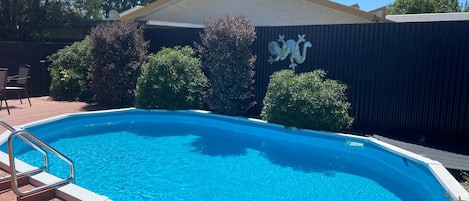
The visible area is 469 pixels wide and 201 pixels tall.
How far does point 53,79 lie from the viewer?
42.3 ft

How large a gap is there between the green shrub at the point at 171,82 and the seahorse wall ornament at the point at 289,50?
228cm

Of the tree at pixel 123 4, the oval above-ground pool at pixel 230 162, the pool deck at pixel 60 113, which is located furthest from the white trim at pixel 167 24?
the tree at pixel 123 4

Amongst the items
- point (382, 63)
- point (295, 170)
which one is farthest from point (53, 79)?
point (382, 63)

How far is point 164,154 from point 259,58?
441 centimetres

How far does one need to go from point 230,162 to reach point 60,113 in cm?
590

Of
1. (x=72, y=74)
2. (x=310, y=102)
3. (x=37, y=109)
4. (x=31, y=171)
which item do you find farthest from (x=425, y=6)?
(x=31, y=171)

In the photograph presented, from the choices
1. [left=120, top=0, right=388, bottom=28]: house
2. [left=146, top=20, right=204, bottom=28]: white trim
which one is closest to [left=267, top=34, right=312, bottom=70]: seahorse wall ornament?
[left=120, top=0, right=388, bottom=28]: house

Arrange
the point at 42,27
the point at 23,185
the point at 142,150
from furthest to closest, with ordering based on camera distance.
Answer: the point at 42,27 < the point at 142,150 < the point at 23,185

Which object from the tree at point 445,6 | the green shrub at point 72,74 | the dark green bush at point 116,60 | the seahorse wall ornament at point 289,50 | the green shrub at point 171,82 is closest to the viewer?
the seahorse wall ornament at point 289,50

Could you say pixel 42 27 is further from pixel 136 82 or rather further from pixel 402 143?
pixel 402 143

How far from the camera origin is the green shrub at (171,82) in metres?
10.6

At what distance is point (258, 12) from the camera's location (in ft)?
45.7

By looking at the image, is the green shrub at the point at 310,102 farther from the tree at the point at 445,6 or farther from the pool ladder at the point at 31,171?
the tree at the point at 445,6

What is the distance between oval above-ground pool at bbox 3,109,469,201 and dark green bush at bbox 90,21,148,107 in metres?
1.34
